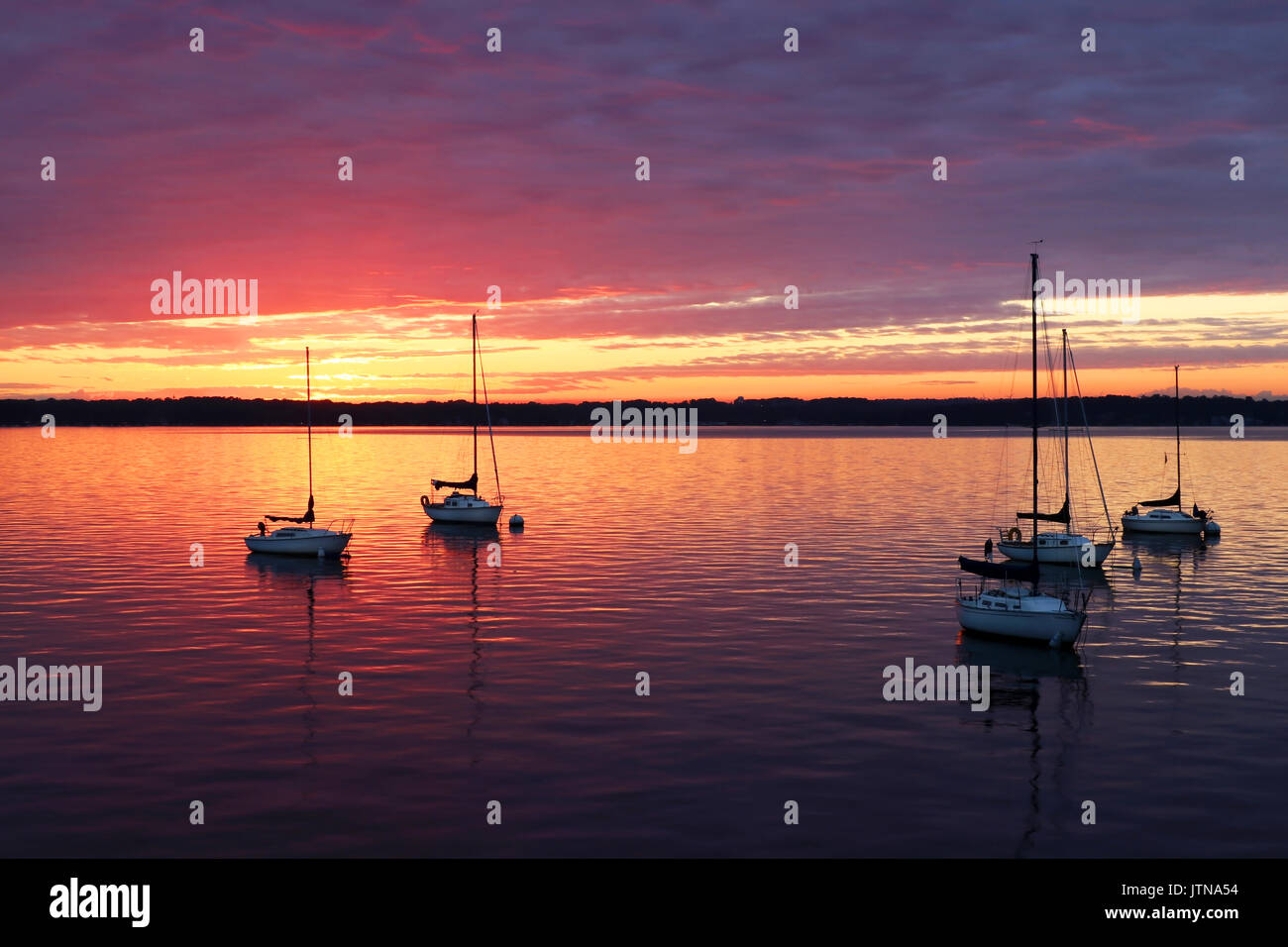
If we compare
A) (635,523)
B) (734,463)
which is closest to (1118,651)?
(635,523)

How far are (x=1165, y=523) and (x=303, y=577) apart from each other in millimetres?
67207

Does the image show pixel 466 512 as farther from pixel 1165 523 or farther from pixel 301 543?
pixel 1165 523

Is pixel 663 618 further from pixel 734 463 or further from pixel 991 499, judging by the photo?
pixel 734 463

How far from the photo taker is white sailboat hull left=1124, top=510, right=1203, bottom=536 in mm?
80812

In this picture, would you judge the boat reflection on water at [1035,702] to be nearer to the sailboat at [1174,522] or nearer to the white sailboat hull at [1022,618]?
the white sailboat hull at [1022,618]

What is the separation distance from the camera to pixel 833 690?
3366 cm

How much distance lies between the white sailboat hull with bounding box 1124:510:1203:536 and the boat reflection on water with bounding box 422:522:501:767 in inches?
2122

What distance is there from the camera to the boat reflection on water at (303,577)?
3881cm

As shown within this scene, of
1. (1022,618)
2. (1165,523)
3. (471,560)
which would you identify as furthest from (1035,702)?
(1165,523)

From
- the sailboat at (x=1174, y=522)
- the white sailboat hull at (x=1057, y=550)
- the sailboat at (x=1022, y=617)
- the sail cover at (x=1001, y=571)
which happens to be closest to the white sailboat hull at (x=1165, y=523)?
the sailboat at (x=1174, y=522)
